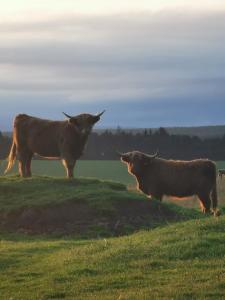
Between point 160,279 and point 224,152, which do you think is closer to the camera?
point 160,279

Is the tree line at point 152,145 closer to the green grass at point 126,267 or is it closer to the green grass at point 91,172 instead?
the green grass at point 91,172

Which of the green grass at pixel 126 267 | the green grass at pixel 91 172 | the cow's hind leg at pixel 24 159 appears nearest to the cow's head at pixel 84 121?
the cow's hind leg at pixel 24 159

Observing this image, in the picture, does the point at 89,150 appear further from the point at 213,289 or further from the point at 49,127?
the point at 213,289

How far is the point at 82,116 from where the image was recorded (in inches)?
868

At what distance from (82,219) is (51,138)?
197 inches

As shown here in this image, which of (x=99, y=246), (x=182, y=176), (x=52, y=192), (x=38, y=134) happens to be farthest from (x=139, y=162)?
(x=99, y=246)

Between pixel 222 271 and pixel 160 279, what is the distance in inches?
34.6

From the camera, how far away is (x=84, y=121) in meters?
22.0

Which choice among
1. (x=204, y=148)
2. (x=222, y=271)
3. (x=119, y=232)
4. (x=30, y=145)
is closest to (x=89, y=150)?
(x=204, y=148)

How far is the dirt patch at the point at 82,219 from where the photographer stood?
58.7 ft

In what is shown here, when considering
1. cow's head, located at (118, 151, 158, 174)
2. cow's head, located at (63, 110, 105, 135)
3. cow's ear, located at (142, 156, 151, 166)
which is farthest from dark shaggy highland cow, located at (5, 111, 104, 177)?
cow's ear, located at (142, 156, 151, 166)

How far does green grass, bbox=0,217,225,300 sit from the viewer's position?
31.3 ft

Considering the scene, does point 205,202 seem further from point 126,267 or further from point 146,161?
point 126,267

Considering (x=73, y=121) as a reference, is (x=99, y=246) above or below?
below
